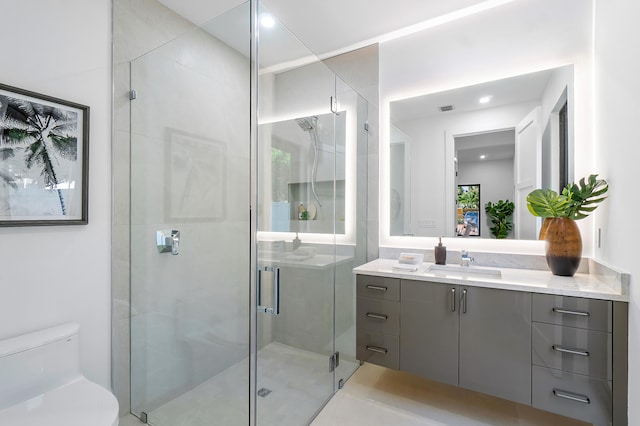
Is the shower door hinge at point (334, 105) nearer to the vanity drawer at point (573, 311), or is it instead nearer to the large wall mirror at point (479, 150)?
the large wall mirror at point (479, 150)

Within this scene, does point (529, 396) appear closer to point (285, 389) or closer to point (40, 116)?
point (285, 389)

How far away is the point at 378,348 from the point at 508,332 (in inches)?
31.0

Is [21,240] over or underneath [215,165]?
underneath

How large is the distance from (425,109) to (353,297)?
1.60m

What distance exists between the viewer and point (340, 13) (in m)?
2.23

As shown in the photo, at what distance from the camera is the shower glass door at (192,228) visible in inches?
61.7

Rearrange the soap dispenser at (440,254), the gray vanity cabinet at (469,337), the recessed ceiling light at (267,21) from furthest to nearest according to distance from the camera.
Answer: the soap dispenser at (440,254) < the gray vanity cabinet at (469,337) < the recessed ceiling light at (267,21)

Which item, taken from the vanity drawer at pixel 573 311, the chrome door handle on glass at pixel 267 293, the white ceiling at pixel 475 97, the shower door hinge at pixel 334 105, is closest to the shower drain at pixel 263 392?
the chrome door handle on glass at pixel 267 293

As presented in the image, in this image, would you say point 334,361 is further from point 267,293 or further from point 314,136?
point 314,136

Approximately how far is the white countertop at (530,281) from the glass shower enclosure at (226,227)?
0.61 meters

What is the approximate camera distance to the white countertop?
1468 millimetres

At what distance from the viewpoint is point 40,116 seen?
1.47 meters

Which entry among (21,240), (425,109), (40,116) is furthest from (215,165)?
(425,109)

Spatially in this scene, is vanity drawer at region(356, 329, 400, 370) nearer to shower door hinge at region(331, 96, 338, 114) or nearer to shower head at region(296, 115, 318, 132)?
shower head at region(296, 115, 318, 132)
